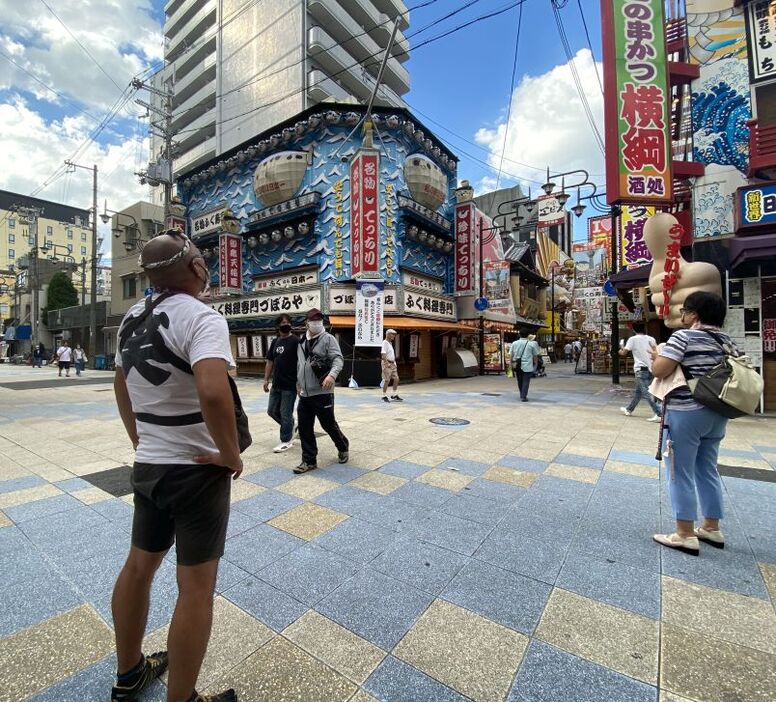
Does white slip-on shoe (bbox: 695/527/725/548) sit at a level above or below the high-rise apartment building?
below

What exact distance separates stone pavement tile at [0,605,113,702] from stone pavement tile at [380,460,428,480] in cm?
292

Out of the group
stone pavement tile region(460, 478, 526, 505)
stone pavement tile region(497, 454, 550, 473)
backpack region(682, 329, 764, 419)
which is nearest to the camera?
Answer: backpack region(682, 329, 764, 419)

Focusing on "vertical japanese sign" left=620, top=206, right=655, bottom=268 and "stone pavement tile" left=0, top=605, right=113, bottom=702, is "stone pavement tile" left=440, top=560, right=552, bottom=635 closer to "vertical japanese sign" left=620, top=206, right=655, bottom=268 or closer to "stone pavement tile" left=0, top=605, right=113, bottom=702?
"stone pavement tile" left=0, top=605, right=113, bottom=702

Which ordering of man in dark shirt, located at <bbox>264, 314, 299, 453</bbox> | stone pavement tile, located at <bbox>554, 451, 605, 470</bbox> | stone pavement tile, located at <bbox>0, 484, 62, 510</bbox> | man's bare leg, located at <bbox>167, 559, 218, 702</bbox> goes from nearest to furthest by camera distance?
1. man's bare leg, located at <bbox>167, 559, 218, 702</bbox>
2. stone pavement tile, located at <bbox>0, 484, 62, 510</bbox>
3. stone pavement tile, located at <bbox>554, 451, 605, 470</bbox>
4. man in dark shirt, located at <bbox>264, 314, 299, 453</bbox>

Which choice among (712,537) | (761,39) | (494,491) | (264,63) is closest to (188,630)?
(494,491)

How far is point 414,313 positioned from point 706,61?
10.5 meters

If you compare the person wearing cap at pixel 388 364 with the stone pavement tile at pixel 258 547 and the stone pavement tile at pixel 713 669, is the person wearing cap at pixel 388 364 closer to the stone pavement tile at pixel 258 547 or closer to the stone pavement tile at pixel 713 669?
the stone pavement tile at pixel 258 547

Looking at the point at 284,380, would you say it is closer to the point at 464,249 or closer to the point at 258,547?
the point at 258,547

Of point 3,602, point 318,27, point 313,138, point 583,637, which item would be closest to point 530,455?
point 583,637

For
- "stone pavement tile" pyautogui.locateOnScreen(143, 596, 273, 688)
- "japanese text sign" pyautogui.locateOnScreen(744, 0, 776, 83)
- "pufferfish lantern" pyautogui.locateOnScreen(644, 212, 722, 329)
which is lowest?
"stone pavement tile" pyautogui.locateOnScreen(143, 596, 273, 688)

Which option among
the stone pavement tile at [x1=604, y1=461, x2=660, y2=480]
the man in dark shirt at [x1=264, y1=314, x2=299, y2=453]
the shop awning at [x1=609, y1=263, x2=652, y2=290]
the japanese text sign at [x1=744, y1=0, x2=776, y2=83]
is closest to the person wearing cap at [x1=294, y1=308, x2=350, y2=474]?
the man in dark shirt at [x1=264, y1=314, x2=299, y2=453]

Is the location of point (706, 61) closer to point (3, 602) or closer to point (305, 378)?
point (305, 378)

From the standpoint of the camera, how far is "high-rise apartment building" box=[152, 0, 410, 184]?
2775 centimetres

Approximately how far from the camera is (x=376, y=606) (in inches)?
86.7
